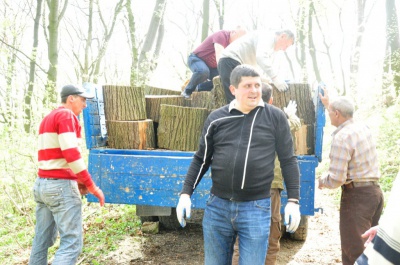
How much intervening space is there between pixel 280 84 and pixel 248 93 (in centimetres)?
174

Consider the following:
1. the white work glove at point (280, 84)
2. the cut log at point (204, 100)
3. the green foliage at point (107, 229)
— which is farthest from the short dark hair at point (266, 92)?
the green foliage at point (107, 229)

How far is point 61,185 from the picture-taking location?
3357mm

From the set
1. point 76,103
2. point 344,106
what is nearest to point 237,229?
point 344,106

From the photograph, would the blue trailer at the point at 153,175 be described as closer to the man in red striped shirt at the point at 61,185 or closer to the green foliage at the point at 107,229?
the man in red striped shirt at the point at 61,185

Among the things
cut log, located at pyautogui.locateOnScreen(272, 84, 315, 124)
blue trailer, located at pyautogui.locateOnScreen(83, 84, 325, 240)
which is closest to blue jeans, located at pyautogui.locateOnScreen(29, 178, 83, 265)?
blue trailer, located at pyautogui.locateOnScreen(83, 84, 325, 240)

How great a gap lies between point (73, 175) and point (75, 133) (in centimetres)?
39

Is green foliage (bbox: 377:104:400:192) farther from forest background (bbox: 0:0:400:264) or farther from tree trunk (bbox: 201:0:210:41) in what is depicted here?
tree trunk (bbox: 201:0:210:41)

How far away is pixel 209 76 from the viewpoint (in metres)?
6.05

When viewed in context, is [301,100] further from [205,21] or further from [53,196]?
[205,21]

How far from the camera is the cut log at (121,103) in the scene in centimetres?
446

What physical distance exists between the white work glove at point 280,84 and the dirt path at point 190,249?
1.55 meters

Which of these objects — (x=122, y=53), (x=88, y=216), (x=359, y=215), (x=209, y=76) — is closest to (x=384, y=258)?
(x=359, y=215)

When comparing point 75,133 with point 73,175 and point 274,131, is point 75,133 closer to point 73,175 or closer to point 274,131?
point 73,175

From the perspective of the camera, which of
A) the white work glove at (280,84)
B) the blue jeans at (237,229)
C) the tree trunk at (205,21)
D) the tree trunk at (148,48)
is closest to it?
the blue jeans at (237,229)
